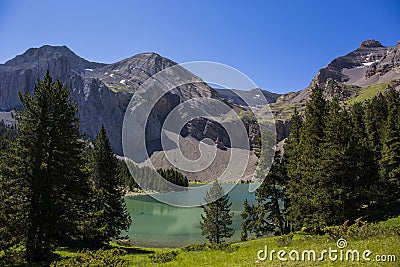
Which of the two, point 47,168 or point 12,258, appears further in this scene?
point 47,168

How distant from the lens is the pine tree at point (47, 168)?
19.4 metres

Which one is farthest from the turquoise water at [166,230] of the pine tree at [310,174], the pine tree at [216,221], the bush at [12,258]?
the bush at [12,258]

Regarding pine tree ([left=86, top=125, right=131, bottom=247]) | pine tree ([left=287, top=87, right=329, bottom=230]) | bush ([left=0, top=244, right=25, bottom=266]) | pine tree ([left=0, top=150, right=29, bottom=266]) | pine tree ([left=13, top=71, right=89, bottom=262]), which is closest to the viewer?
bush ([left=0, top=244, right=25, bottom=266])

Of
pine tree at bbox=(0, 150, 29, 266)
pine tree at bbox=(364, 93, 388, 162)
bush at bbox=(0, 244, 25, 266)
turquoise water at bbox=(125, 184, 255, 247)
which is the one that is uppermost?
pine tree at bbox=(364, 93, 388, 162)

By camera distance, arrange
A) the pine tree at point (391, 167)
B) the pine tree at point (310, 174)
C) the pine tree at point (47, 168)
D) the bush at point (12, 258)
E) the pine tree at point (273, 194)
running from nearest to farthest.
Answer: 1. the bush at point (12, 258)
2. the pine tree at point (47, 168)
3. the pine tree at point (310, 174)
4. the pine tree at point (391, 167)
5. the pine tree at point (273, 194)

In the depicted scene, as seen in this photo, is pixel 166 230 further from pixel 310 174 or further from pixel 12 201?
pixel 12 201

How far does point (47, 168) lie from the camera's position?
20141 millimetres

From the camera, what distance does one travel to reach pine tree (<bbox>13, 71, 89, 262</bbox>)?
1944 centimetres

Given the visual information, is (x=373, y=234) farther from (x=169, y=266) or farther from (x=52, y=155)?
(x=52, y=155)

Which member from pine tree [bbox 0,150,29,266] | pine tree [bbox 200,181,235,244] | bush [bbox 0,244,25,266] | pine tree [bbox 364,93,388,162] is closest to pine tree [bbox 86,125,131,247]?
pine tree [bbox 200,181,235,244]

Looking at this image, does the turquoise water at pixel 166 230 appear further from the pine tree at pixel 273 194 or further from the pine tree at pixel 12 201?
the pine tree at pixel 12 201

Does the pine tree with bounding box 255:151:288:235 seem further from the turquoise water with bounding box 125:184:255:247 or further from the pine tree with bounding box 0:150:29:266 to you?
the pine tree with bounding box 0:150:29:266

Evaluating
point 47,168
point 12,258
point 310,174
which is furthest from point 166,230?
point 12,258

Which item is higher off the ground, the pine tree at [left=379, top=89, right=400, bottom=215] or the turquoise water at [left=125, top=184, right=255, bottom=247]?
the pine tree at [left=379, top=89, right=400, bottom=215]
